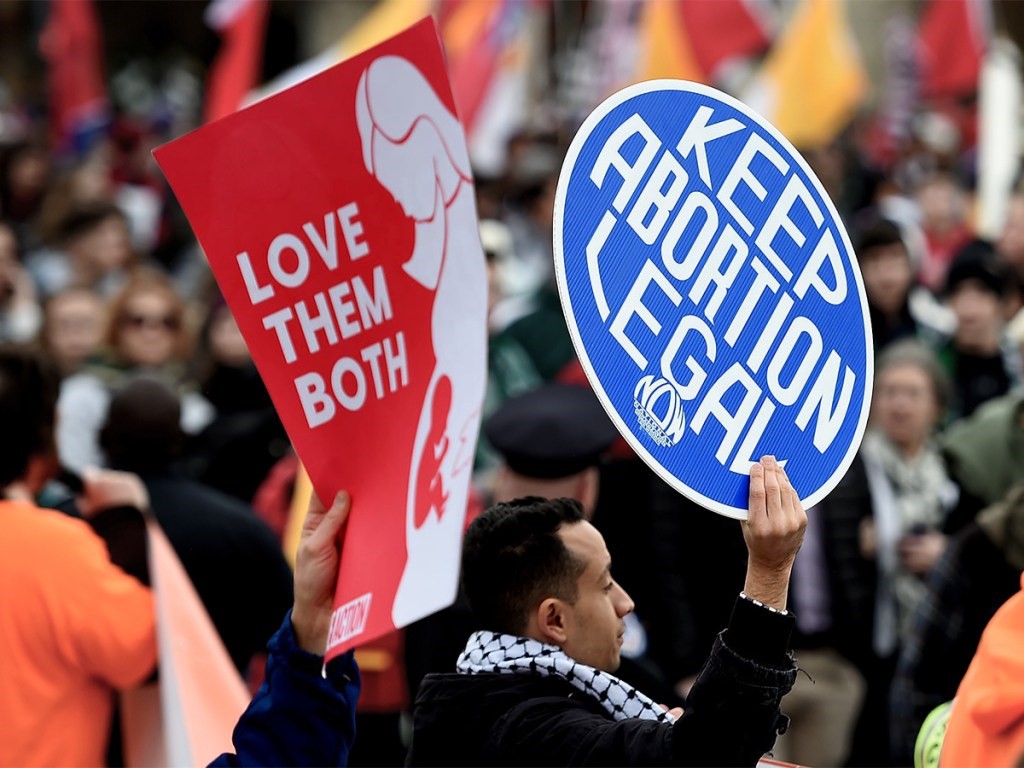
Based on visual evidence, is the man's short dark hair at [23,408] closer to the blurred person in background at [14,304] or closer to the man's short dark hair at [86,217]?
the blurred person in background at [14,304]

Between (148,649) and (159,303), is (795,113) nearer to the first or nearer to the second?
(159,303)

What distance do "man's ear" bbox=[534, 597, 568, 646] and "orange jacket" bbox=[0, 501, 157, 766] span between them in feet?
3.02

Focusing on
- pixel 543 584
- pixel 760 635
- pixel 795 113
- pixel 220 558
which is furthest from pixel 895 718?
pixel 795 113

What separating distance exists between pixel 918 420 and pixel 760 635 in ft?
12.1

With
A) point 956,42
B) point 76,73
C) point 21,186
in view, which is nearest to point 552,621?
point 21,186

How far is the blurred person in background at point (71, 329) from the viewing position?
694 centimetres

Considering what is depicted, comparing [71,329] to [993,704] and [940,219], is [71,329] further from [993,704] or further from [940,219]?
[940,219]

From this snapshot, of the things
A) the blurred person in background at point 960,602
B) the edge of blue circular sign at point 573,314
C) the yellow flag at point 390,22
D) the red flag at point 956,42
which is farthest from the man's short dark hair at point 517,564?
the red flag at point 956,42

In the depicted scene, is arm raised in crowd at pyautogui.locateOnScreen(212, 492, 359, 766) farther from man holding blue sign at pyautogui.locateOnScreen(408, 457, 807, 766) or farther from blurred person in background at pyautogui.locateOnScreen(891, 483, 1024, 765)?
blurred person in background at pyautogui.locateOnScreen(891, 483, 1024, 765)

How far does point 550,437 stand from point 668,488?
0.88 metres

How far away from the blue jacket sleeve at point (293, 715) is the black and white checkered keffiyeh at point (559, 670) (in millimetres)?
223

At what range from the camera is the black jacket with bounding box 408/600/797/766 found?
7.87ft

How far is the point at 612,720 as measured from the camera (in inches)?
103

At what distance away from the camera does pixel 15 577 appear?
320 cm
